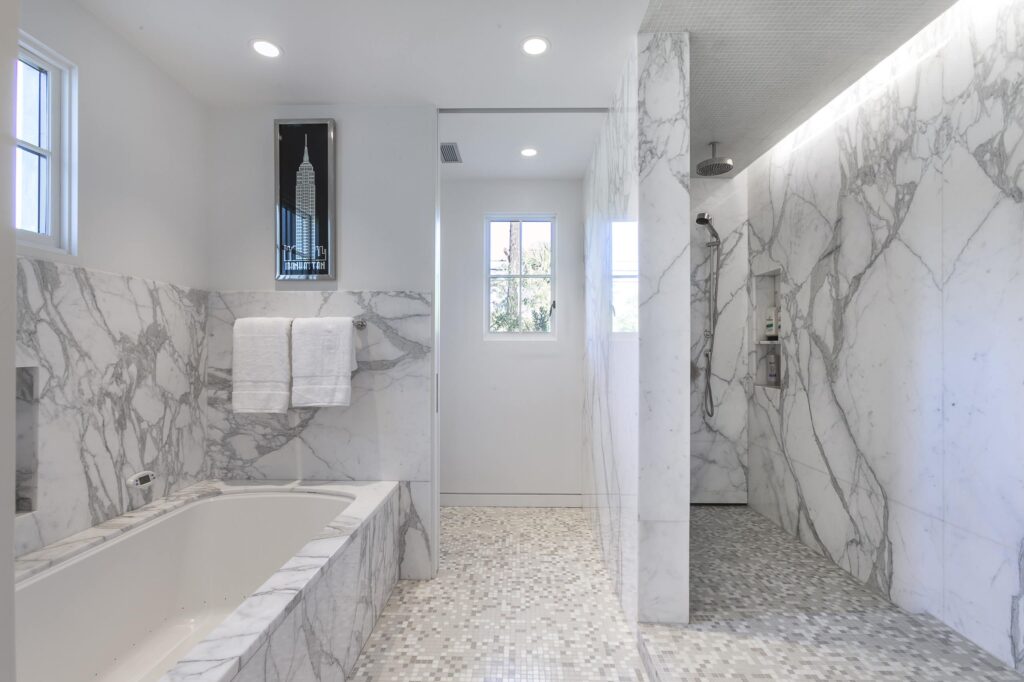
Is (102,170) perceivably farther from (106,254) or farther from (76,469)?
(76,469)

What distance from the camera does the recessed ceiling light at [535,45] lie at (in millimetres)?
1844

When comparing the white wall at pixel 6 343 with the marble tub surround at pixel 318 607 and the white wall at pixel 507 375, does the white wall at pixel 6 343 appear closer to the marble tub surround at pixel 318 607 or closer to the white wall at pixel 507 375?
the marble tub surround at pixel 318 607

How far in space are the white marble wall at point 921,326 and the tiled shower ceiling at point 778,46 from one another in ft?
0.46

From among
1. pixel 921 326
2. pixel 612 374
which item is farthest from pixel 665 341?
pixel 921 326

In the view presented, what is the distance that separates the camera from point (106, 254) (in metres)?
1.79

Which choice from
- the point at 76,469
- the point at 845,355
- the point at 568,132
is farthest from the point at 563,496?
the point at 76,469

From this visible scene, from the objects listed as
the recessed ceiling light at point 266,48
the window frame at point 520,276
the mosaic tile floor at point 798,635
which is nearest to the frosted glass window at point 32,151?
the recessed ceiling light at point 266,48

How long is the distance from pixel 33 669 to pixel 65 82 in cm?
185

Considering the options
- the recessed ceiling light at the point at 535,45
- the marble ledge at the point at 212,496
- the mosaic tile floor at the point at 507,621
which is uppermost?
the recessed ceiling light at the point at 535,45

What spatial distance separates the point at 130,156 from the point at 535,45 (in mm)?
1660

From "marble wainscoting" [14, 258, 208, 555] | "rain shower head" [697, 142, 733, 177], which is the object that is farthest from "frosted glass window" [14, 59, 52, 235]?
"rain shower head" [697, 142, 733, 177]

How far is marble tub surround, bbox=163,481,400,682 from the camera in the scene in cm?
105

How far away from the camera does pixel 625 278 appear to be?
2004 millimetres

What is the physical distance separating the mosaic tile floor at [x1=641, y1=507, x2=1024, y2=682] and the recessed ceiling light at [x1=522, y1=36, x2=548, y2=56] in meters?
2.24
